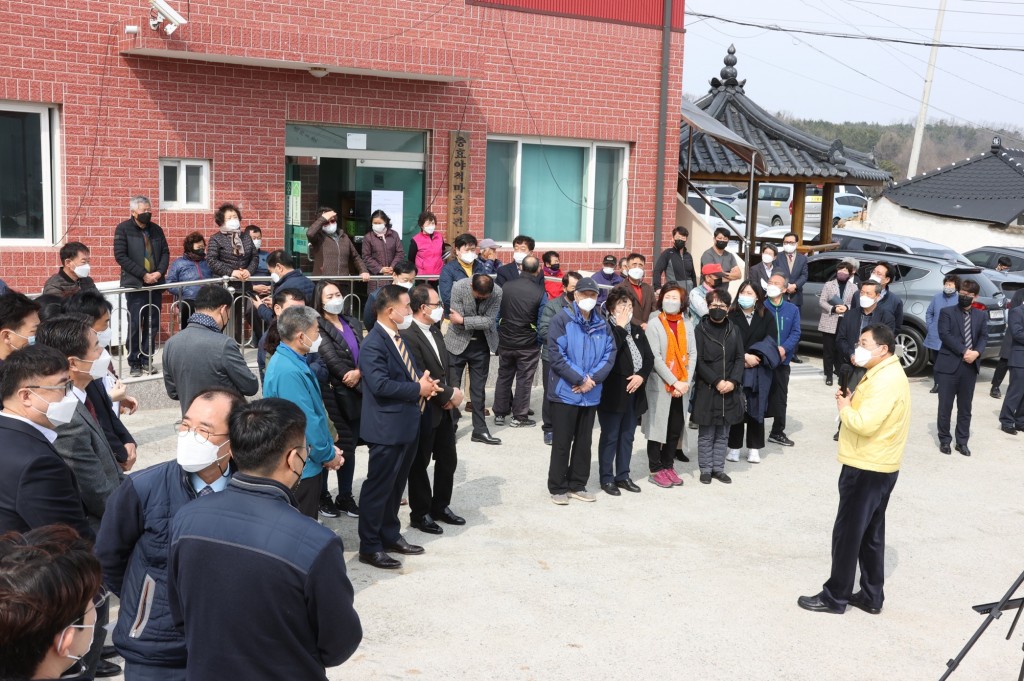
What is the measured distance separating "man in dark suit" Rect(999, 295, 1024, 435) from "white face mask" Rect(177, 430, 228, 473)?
36.8 feet

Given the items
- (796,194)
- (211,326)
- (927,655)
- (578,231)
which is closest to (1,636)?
(211,326)

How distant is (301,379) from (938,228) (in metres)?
26.8

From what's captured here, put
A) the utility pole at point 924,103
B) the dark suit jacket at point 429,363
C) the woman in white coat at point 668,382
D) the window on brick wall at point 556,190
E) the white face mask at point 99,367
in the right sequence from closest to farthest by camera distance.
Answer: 1. the white face mask at point 99,367
2. the dark suit jacket at point 429,363
3. the woman in white coat at point 668,382
4. the window on brick wall at point 556,190
5. the utility pole at point 924,103

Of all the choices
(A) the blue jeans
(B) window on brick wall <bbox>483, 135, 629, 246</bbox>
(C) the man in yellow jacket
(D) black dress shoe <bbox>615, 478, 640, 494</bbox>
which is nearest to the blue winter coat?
(A) the blue jeans

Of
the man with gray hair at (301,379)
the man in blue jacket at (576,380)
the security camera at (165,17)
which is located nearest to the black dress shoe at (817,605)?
the man in blue jacket at (576,380)

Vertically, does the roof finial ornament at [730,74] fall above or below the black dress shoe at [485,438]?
above

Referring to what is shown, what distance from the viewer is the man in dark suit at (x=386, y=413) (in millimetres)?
7090

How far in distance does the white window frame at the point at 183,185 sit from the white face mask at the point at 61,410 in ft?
26.3

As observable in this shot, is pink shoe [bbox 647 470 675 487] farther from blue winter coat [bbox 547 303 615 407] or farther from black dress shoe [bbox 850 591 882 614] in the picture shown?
black dress shoe [bbox 850 591 882 614]

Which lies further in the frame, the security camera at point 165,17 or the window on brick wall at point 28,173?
the window on brick wall at point 28,173

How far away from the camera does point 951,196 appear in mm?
29500

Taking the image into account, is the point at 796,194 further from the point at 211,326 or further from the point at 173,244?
the point at 211,326

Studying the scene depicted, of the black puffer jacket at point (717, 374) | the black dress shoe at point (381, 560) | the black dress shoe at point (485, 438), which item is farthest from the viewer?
the black dress shoe at point (485, 438)

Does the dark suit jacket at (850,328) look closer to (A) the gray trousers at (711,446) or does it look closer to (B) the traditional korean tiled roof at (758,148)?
(A) the gray trousers at (711,446)
